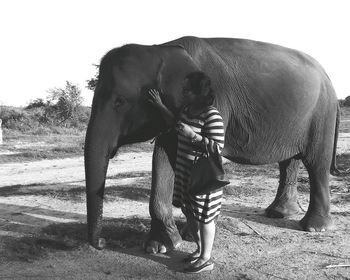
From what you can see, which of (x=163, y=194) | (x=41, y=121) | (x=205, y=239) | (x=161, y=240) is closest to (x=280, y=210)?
(x=163, y=194)

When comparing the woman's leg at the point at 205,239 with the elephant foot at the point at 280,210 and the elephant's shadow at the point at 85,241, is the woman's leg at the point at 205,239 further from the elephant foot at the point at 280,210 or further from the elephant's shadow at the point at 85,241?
the elephant foot at the point at 280,210

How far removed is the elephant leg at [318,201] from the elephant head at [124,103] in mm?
2409

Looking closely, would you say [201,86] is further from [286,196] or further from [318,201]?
[286,196]

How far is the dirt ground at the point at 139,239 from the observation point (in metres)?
4.62

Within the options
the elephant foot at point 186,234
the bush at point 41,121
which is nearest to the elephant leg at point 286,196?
the elephant foot at point 186,234

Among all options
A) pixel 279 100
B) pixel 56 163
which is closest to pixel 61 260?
pixel 279 100

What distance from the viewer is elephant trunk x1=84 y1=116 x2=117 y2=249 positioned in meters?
4.43

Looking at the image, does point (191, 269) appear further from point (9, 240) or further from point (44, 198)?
point (44, 198)

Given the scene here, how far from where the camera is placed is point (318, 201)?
6270mm

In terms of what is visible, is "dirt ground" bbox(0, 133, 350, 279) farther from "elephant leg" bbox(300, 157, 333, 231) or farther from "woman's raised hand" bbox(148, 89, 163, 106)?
"woman's raised hand" bbox(148, 89, 163, 106)

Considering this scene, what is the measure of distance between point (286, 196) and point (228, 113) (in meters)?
2.07

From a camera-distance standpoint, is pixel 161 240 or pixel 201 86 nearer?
pixel 201 86

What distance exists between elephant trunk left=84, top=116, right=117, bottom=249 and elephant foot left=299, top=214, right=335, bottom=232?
2.84 metres

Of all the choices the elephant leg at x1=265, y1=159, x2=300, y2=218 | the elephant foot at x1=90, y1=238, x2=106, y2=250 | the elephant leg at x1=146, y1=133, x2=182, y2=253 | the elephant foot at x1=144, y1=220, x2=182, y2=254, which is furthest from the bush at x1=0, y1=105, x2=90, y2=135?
the elephant foot at x1=90, y1=238, x2=106, y2=250
